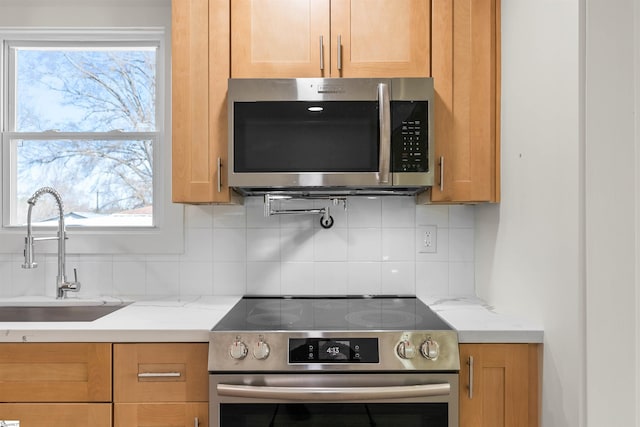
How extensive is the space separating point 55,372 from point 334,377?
0.88 m

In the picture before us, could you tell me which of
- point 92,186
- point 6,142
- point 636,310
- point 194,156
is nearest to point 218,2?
point 194,156

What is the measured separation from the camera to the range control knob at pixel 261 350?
4.83 ft

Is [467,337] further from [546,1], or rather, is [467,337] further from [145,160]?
[145,160]

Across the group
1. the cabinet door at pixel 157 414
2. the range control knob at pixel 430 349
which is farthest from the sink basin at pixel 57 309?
the range control knob at pixel 430 349

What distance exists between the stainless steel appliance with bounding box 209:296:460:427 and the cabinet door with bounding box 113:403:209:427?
0.08 metres

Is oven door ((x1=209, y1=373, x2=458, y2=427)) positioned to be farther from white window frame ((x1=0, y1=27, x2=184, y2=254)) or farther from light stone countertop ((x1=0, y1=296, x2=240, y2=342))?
white window frame ((x1=0, y1=27, x2=184, y2=254))

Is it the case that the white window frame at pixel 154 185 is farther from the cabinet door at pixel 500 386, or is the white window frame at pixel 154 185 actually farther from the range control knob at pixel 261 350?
the cabinet door at pixel 500 386

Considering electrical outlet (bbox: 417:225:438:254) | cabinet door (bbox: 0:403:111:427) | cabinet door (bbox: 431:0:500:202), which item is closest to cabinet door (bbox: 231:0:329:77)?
cabinet door (bbox: 431:0:500:202)

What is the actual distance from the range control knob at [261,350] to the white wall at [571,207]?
2.78ft

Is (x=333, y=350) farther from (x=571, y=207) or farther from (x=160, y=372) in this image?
(x=571, y=207)

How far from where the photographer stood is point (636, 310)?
85cm

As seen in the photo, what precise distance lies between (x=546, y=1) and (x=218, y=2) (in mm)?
1139

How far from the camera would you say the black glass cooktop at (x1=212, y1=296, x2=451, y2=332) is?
1561 mm

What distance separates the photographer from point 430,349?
147 centimetres
